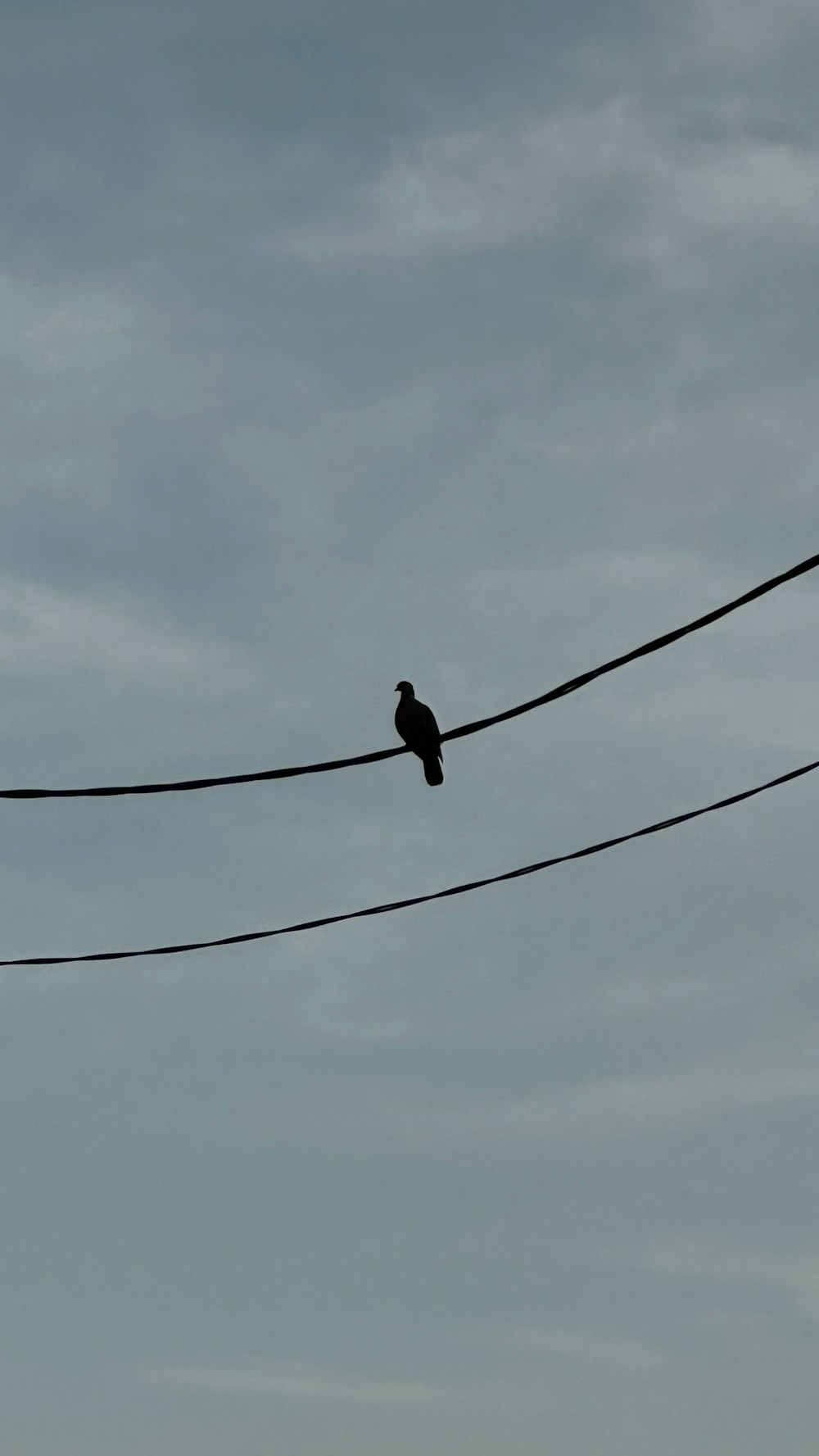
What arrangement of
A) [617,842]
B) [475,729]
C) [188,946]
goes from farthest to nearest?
[188,946]
[617,842]
[475,729]

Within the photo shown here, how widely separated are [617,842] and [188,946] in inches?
102

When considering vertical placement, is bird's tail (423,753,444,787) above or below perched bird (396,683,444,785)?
below

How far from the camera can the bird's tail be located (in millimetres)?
12742

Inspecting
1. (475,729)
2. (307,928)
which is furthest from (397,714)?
(475,729)

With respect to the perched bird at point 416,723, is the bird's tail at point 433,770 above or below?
below

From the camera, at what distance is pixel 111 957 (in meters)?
9.81

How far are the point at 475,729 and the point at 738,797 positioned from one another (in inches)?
57.2

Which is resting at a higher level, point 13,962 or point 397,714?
point 397,714

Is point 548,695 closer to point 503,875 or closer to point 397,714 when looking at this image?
point 503,875

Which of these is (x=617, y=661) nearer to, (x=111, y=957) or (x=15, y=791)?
(x=15, y=791)

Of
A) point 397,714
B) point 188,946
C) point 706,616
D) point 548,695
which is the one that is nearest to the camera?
point 706,616

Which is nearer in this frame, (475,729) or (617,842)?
(475,729)

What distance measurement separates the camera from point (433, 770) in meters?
12.9

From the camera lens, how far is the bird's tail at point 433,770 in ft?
41.8
